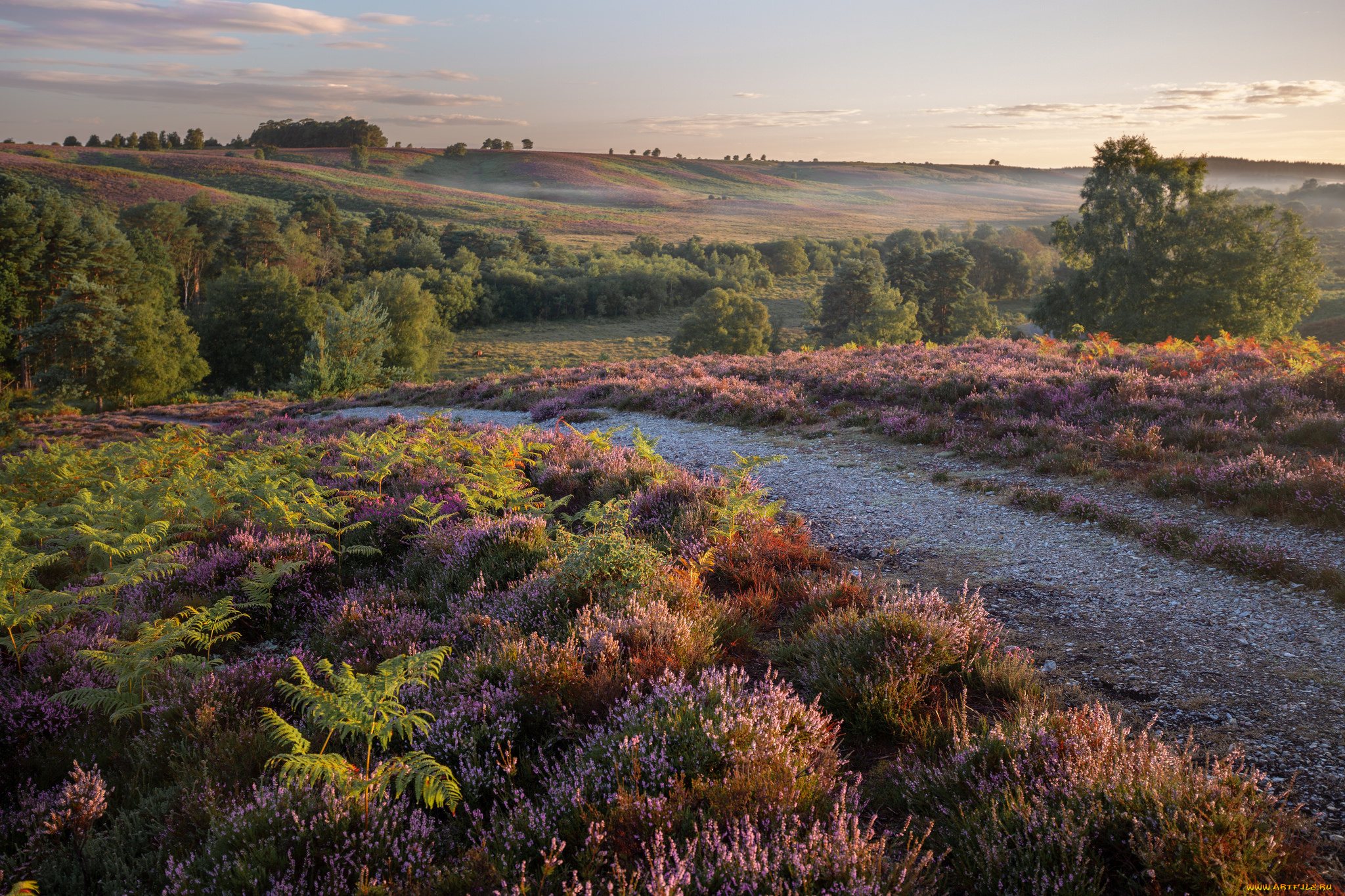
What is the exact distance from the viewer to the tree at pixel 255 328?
58.1 metres

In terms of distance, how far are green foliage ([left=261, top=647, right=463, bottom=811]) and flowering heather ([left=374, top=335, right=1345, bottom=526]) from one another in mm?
8550

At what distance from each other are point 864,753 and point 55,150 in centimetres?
16545

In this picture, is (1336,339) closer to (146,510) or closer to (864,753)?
(864,753)

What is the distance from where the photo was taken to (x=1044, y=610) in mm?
5477

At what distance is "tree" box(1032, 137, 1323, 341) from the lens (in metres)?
35.9

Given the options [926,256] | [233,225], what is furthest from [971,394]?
[233,225]

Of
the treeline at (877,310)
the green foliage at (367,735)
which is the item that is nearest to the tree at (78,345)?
the treeline at (877,310)

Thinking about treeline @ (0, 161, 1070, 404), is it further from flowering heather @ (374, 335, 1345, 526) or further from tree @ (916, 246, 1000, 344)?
flowering heather @ (374, 335, 1345, 526)

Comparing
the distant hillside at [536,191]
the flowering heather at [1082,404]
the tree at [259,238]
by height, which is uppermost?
the distant hillside at [536,191]

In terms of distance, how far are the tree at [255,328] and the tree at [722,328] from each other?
34.1 meters

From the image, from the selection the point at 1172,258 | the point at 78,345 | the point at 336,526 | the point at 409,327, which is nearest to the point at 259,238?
the point at 409,327

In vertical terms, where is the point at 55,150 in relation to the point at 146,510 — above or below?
above

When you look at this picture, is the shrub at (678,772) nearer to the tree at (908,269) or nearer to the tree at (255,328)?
the tree at (908,269)

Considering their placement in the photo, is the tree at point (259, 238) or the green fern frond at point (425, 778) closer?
the green fern frond at point (425, 778)
